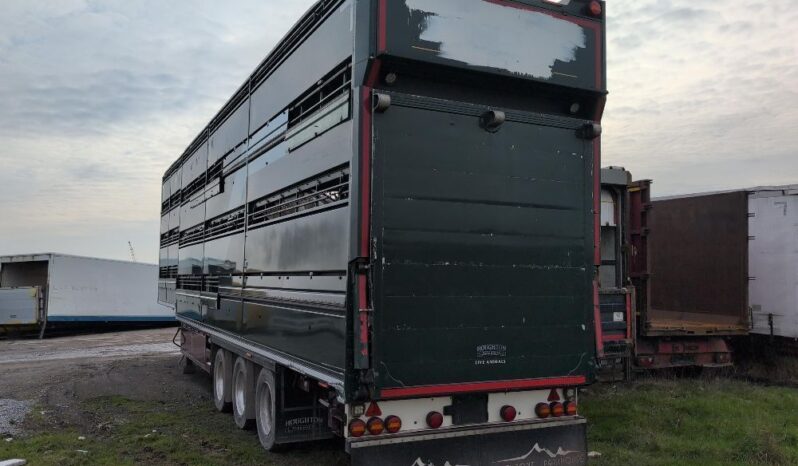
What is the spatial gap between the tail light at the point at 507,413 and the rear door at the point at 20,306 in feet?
71.5

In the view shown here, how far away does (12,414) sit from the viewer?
8.53m

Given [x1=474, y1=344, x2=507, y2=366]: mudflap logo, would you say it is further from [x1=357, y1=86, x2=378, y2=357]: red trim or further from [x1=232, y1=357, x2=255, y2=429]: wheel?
[x1=232, y1=357, x2=255, y2=429]: wheel

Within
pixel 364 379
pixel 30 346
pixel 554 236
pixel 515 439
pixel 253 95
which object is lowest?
pixel 30 346

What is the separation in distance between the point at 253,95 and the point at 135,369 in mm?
7668

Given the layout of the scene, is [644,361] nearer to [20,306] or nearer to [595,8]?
[595,8]

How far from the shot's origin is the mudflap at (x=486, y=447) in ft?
14.7

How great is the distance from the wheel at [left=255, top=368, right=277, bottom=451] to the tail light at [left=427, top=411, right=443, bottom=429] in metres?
2.05

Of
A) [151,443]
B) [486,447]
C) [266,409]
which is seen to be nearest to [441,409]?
[486,447]

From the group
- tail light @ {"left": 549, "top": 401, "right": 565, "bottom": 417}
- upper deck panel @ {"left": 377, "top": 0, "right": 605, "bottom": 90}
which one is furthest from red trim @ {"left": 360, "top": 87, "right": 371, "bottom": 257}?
tail light @ {"left": 549, "top": 401, "right": 565, "bottom": 417}

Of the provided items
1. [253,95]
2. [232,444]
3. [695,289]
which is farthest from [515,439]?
[695,289]

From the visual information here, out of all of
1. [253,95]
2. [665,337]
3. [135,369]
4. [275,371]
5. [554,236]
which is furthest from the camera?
[135,369]

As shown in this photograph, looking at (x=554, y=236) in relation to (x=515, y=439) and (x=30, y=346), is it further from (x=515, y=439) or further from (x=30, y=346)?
(x=30, y=346)

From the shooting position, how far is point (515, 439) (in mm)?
4949

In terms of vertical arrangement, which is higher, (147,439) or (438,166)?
(438,166)
